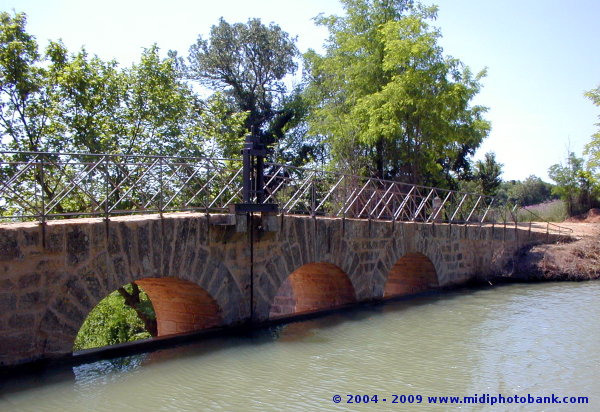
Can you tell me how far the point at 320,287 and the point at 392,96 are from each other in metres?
8.96

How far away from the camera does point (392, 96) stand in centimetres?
1842

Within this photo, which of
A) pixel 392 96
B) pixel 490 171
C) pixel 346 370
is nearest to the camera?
pixel 346 370

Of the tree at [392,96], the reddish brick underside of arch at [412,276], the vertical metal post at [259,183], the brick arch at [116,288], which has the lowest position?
the reddish brick underside of arch at [412,276]

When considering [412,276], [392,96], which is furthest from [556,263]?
[392,96]

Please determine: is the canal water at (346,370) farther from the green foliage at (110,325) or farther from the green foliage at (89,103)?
the green foliage at (110,325)

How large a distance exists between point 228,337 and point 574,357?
4555mm

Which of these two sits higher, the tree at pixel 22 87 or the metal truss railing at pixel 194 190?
the tree at pixel 22 87

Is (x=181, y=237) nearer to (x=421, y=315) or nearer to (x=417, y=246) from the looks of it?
(x=421, y=315)

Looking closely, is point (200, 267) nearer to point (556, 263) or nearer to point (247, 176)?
point (247, 176)

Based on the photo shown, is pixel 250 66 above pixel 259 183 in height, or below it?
above

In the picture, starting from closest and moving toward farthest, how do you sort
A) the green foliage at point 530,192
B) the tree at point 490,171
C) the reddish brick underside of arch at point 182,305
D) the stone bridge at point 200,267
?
the stone bridge at point 200,267 < the reddish brick underside of arch at point 182,305 < the tree at point 490,171 < the green foliage at point 530,192

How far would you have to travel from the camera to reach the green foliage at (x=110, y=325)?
55.7ft

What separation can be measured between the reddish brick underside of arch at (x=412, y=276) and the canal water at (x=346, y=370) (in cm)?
357

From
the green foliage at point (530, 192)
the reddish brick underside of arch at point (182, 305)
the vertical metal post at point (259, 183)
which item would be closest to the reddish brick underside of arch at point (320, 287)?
the vertical metal post at point (259, 183)
